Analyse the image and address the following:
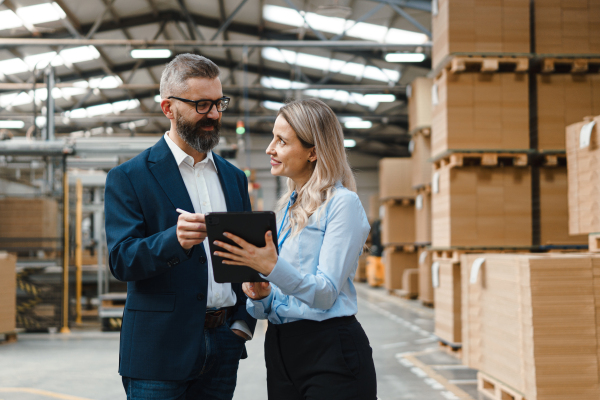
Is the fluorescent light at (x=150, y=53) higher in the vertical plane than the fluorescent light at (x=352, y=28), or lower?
lower

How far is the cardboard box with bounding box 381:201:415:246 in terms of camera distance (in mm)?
14359

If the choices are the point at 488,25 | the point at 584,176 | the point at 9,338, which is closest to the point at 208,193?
the point at 584,176

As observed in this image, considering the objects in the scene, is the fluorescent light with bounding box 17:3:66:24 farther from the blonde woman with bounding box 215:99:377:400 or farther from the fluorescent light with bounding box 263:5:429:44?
the blonde woman with bounding box 215:99:377:400

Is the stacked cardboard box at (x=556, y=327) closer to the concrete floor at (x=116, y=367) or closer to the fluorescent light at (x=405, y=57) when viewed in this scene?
the concrete floor at (x=116, y=367)

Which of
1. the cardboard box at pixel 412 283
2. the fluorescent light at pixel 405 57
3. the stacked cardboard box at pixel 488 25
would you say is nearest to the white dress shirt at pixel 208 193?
the stacked cardboard box at pixel 488 25

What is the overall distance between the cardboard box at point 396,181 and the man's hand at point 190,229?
1258 cm

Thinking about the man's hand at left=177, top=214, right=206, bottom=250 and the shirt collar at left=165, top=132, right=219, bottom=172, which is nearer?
the man's hand at left=177, top=214, right=206, bottom=250

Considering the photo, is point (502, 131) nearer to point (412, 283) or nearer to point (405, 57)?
point (405, 57)

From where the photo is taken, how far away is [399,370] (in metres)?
6.29

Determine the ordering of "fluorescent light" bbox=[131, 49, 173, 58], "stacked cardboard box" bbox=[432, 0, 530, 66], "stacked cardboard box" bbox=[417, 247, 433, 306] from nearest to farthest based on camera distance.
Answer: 1. "stacked cardboard box" bbox=[432, 0, 530, 66]
2. "stacked cardboard box" bbox=[417, 247, 433, 306]
3. "fluorescent light" bbox=[131, 49, 173, 58]

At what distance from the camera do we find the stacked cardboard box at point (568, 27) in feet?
21.8

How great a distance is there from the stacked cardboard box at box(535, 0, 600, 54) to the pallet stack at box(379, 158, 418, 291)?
7.55 m

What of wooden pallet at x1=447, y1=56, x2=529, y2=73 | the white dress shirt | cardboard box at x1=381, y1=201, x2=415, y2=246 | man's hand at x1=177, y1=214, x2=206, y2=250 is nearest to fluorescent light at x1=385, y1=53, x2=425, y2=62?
cardboard box at x1=381, y1=201, x2=415, y2=246

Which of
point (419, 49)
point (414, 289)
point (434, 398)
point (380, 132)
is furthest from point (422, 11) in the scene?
point (380, 132)
